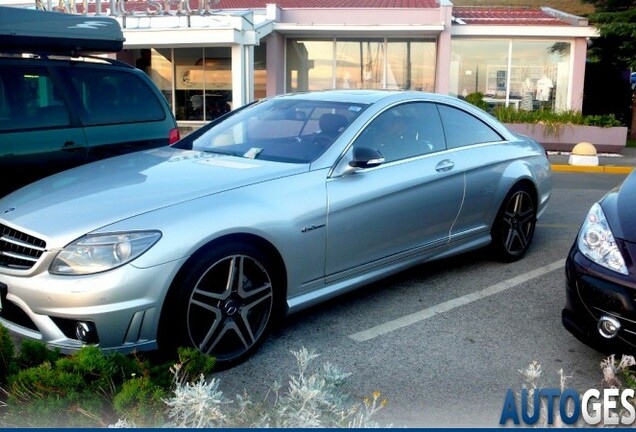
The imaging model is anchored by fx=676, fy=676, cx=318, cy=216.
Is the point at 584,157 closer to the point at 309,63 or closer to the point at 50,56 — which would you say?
the point at 309,63

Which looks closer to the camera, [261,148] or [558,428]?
[558,428]

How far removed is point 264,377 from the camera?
376 centimetres

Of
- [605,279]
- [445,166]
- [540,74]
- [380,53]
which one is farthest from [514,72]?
[605,279]

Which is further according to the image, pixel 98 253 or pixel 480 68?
pixel 480 68

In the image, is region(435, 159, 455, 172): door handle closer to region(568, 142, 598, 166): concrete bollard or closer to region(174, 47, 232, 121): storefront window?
region(568, 142, 598, 166): concrete bollard

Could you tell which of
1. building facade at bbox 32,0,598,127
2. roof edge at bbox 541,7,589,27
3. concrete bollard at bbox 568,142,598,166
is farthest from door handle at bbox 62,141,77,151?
roof edge at bbox 541,7,589,27

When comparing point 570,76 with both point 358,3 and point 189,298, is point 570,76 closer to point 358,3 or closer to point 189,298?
point 358,3

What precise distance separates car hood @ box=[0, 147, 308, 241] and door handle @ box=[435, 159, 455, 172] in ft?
4.23

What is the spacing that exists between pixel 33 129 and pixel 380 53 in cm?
1596

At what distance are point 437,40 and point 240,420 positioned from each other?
721 inches

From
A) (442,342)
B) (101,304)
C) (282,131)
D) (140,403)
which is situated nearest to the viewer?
(140,403)

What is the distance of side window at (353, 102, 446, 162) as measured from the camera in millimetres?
4838

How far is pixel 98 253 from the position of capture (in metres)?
3.43

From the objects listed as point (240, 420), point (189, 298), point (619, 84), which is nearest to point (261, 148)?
point (189, 298)
